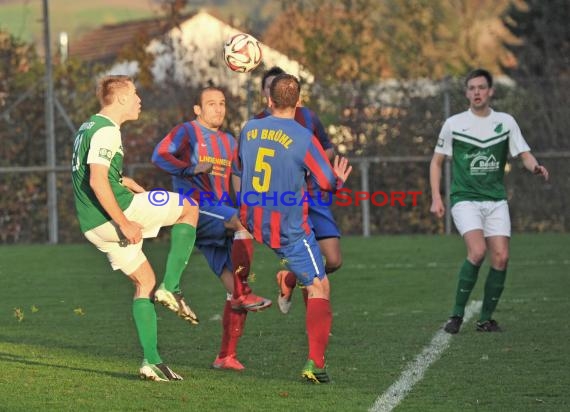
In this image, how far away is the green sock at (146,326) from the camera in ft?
27.7

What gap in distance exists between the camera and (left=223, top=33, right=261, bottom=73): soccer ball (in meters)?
11.0

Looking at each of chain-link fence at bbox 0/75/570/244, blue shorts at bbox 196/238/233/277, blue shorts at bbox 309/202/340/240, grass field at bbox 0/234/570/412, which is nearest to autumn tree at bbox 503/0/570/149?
chain-link fence at bbox 0/75/570/244

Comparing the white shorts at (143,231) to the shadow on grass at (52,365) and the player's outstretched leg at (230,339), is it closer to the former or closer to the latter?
the shadow on grass at (52,365)

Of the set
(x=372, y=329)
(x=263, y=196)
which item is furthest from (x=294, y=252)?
(x=372, y=329)

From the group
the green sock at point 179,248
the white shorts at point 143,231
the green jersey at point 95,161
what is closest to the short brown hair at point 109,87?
the green jersey at point 95,161

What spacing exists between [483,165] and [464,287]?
103cm

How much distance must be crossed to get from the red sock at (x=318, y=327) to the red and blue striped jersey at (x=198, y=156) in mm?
1323

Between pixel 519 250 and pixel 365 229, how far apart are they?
4.25 meters

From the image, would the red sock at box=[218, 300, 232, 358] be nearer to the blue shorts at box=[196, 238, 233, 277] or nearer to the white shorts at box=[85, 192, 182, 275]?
the blue shorts at box=[196, 238, 233, 277]

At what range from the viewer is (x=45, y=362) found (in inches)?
372

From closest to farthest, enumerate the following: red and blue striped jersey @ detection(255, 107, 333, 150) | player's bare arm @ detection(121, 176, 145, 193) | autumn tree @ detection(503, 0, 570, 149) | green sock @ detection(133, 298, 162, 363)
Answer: green sock @ detection(133, 298, 162, 363) < player's bare arm @ detection(121, 176, 145, 193) < red and blue striped jersey @ detection(255, 107, 333, 150) < autumn tree @ detection(503, 0, 570, 149)

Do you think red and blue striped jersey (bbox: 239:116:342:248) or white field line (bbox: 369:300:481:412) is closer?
white field line (bbox: 369:300:481:412)

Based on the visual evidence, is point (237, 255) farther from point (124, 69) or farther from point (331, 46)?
point (124, 69)

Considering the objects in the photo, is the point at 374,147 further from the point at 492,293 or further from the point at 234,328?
the point at 234,328
